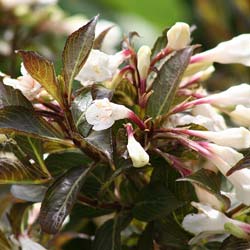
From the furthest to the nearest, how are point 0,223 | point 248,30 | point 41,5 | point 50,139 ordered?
point 248,30 → point 41,5 → point 0,223 → point 50,139

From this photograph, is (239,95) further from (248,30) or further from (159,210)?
(248,30)

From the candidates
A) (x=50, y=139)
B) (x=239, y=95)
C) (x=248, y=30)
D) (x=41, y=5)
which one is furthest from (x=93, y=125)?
(x=248, y=30)

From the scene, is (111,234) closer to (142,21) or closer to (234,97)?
(234,97)

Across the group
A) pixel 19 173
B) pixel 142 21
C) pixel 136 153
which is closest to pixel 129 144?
pixel 136 153

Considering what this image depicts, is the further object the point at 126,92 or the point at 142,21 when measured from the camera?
the point at 142,21

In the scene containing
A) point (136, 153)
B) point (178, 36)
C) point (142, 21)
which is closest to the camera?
point (136, 153)

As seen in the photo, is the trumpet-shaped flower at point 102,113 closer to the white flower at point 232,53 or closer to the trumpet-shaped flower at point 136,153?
the trumpet-shaped flower at point 136,153
